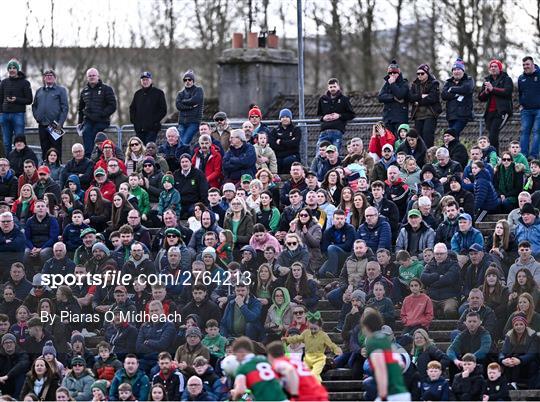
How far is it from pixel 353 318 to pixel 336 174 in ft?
12.0

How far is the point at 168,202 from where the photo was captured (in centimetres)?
2755

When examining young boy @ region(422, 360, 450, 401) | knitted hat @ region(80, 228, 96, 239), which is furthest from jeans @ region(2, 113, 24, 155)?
young boy @ region(422, 360, 450, 401)

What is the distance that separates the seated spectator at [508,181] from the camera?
89.7 ft

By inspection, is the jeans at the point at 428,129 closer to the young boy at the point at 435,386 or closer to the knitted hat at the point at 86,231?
the knitted hat at the point at 86,231

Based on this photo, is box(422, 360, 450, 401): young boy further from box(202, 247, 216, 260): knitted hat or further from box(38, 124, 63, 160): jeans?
box(38, 124, 63, 160): jeans

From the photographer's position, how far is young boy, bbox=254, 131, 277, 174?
2912cm

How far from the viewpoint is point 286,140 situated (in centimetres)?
2978

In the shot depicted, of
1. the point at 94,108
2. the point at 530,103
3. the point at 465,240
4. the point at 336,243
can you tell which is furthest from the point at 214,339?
the point at 530,103

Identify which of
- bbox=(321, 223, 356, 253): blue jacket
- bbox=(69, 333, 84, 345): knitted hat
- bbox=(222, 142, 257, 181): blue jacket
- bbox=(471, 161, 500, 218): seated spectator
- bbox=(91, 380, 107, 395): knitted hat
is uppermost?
bbox=(222, 142, 257, 181): blue jacket

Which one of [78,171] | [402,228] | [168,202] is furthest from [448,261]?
[78,171]

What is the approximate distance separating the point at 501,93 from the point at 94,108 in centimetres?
693

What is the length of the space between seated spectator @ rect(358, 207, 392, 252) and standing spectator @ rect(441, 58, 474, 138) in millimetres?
4058

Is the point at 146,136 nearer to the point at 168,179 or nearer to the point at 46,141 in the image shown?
the point at 46,141

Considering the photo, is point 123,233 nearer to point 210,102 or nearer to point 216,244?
point 216,244
